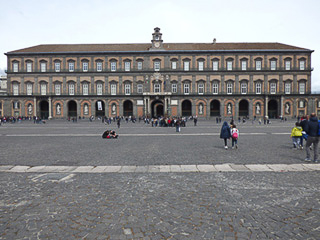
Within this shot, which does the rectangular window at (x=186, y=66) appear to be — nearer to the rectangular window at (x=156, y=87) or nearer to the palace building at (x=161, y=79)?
the palace building at (x=161, y=79)

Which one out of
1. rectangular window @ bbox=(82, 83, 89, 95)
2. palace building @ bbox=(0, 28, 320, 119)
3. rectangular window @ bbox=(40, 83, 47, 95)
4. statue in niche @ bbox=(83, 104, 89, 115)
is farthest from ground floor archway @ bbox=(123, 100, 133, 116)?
rectangular window @ bbox=(40, 83, 47, 95)

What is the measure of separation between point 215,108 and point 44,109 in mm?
42295

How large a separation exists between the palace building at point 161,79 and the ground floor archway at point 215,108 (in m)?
1.03

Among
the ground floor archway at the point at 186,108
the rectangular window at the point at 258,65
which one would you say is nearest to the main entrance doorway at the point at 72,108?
the ground floor archway at the point at 186,108

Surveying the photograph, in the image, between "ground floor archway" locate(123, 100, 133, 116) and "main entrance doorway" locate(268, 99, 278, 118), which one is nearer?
"main entrance doorway" locate(268, 99, 278, 118)

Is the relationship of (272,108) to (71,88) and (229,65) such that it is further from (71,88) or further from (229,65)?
(71,88)

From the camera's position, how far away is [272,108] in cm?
5262

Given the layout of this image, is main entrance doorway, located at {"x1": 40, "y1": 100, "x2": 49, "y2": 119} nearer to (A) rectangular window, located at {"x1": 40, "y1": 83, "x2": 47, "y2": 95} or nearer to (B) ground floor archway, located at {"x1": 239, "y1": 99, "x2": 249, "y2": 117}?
(A) rectangular window, located at {"x1": 40, "y1": 83, "x2": 47, "y2": 95}

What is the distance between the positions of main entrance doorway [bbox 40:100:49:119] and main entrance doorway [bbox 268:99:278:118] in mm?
53750

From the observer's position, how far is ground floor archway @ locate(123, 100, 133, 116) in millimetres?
53094

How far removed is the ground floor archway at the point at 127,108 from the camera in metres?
53.1

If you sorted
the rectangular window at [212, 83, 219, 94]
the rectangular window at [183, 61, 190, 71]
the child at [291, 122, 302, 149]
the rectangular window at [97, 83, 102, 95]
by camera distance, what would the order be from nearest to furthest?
the child at [291, 122, 302, 149] < the rectangular window at [183, 61, 190, 71] < the rectangular window at [212, 83, 219, 94] < the rectangular window at [97, 83, 102, 95]

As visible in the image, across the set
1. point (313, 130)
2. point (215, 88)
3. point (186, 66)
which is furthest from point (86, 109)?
point (313, 130)

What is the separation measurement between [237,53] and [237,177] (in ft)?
160
